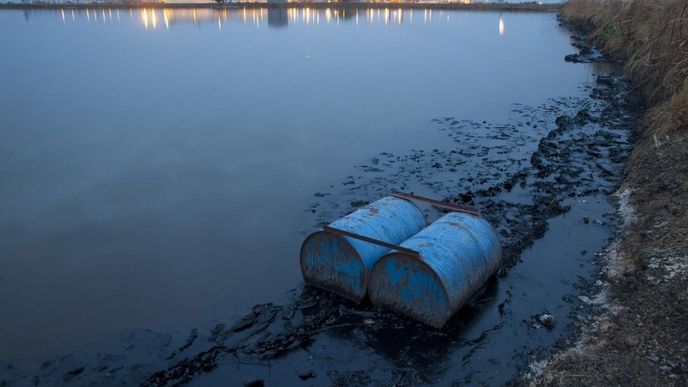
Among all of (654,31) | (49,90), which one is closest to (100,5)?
(49,90)

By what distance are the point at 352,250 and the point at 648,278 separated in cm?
319

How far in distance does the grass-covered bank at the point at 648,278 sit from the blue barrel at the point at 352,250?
199cm

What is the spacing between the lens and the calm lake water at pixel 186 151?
646 centimetres

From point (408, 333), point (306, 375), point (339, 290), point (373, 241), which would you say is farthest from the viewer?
point (339, 290)

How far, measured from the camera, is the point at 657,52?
13.7m

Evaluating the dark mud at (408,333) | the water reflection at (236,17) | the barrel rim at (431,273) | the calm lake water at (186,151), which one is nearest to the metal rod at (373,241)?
the barrel rim at (431,273)

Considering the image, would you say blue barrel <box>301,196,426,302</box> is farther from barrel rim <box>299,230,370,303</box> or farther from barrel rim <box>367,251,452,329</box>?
barrel rim <box>367,251,452,329</box>

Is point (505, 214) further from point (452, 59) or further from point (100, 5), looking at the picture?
point (100, 5)

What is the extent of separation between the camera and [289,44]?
27.9 meters

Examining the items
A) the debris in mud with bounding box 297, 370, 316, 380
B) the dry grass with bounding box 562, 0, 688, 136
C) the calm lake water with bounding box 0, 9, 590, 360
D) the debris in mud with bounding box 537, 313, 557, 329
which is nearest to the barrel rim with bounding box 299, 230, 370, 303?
the calm lake water with bounding box 0, 9, 590, 360

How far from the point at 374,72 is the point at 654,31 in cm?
936

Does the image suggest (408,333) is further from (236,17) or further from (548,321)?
(236,17)

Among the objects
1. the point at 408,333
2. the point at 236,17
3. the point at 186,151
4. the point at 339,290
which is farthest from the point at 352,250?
the point at 236,17

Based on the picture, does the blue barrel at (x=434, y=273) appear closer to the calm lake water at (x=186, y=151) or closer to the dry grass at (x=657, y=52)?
the calm lake water at (x=186, y=151)
